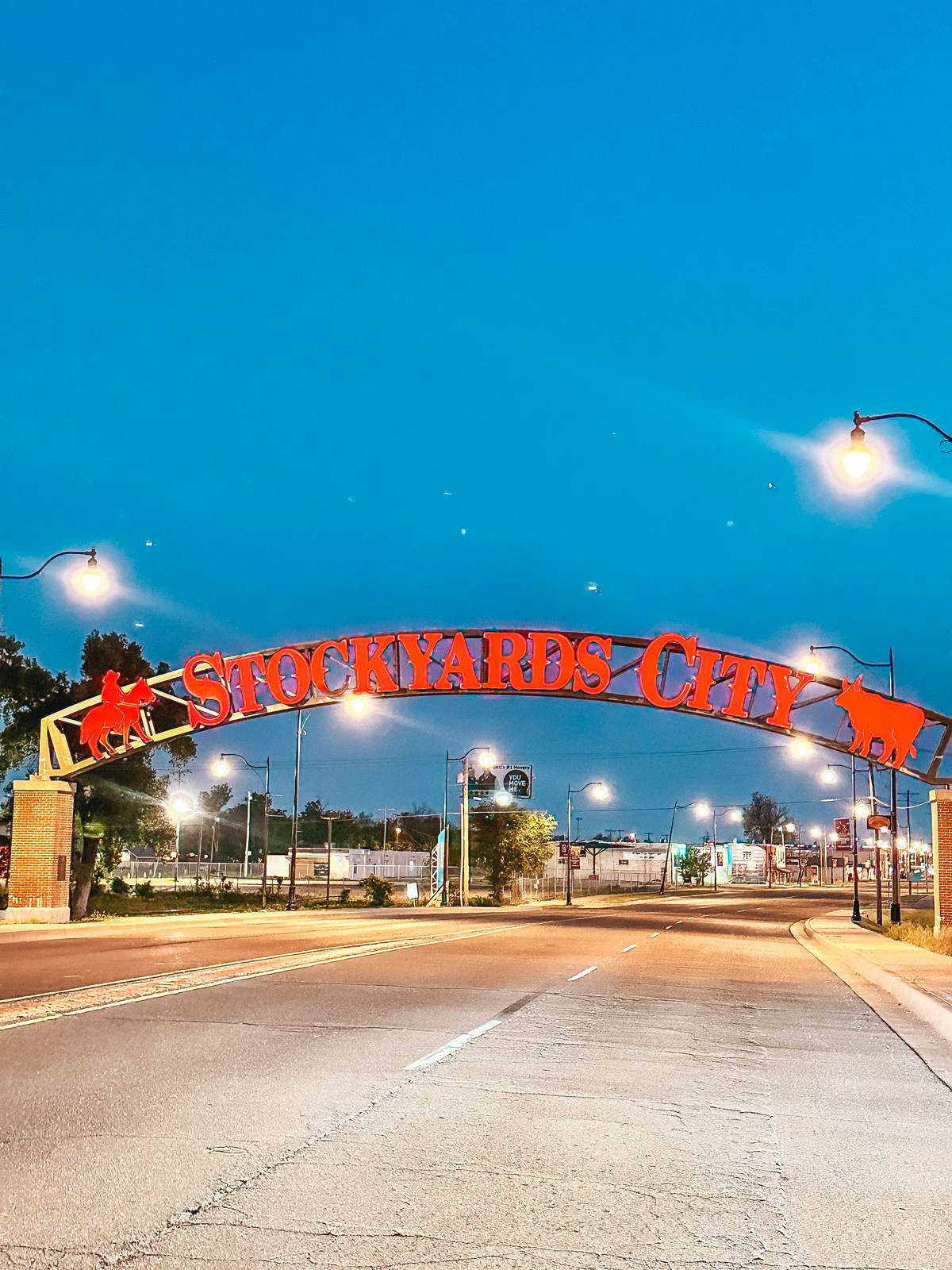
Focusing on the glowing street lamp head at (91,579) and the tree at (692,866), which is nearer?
the glowing street lamp head at (91,579)

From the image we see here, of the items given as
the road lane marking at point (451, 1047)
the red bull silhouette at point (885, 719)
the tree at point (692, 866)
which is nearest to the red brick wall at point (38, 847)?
the red bull silhouette at point (885, 719)

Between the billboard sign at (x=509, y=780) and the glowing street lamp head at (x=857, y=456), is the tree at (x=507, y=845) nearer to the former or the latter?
the billboard sign at (x=509, y=780)

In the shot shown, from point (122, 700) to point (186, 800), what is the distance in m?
28.3

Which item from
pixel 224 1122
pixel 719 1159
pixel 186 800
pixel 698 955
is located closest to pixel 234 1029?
pixel 224 1122

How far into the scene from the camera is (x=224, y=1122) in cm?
786

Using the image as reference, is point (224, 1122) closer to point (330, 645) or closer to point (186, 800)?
point (330, 645)

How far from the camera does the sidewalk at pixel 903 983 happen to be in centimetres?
1349

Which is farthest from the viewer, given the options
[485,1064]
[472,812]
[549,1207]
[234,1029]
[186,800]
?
[472,812]

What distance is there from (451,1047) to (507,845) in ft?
231

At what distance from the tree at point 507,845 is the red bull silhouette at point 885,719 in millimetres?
47208

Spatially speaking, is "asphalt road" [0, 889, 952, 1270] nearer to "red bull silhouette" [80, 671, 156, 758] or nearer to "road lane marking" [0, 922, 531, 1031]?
"road lane marking" [0, 922, 531, 1031]

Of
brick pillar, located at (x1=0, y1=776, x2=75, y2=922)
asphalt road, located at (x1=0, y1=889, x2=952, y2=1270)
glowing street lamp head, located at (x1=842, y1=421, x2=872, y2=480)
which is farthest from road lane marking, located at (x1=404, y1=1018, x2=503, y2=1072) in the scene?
brick pillar, located at (x1=0, y1=776, x2=75, y2=922)

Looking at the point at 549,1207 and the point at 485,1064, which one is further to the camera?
the point at 485,1064

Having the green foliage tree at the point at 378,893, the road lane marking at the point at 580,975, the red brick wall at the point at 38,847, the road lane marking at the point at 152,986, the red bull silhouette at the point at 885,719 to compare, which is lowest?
the green foliage tree at the point at 378,893
